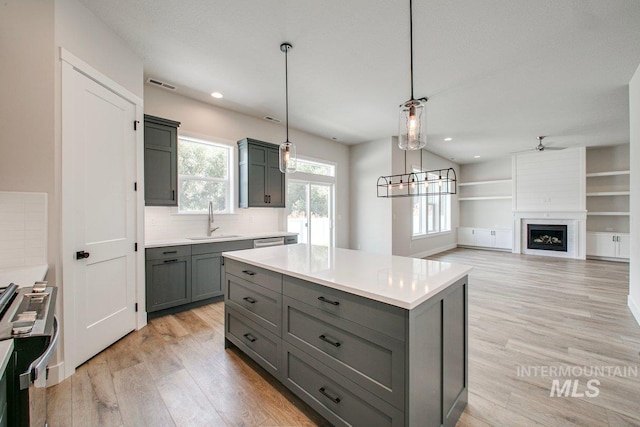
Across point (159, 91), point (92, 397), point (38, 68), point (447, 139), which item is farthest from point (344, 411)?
point (447, 139)

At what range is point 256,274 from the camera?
211 cm

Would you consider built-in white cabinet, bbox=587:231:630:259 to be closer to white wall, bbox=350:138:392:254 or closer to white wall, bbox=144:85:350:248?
white wall, bbox=350:138:392:254

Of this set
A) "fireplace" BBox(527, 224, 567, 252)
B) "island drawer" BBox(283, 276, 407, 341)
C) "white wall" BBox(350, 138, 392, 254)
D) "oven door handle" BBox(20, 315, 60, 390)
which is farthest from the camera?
"fireplace" BBox(527, 224, 567, 252)

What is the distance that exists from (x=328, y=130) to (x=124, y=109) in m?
3.76

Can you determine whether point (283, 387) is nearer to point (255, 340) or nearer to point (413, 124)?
point (255, 340)

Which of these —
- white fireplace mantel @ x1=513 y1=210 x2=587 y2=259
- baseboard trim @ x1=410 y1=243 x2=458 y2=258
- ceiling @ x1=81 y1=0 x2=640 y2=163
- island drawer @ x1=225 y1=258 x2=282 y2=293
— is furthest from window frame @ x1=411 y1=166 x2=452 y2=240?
island drawer @ x1=225 y1=258 x2=282 y2=293

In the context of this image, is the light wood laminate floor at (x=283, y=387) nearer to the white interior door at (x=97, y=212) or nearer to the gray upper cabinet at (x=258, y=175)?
the white interior door at (x=97, y=212)

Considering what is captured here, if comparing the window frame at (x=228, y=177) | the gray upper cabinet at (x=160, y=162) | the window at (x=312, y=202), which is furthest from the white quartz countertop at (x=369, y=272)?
the window at (x=312, y=202)

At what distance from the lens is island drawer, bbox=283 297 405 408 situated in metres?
1.26


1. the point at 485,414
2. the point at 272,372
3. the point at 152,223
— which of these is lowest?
the point at 485,414

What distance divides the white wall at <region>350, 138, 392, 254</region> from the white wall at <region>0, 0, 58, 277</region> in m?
5.51

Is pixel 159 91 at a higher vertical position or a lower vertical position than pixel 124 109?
higher

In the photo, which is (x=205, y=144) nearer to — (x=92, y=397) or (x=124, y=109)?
(x=124, y=109)

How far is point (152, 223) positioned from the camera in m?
3.61
